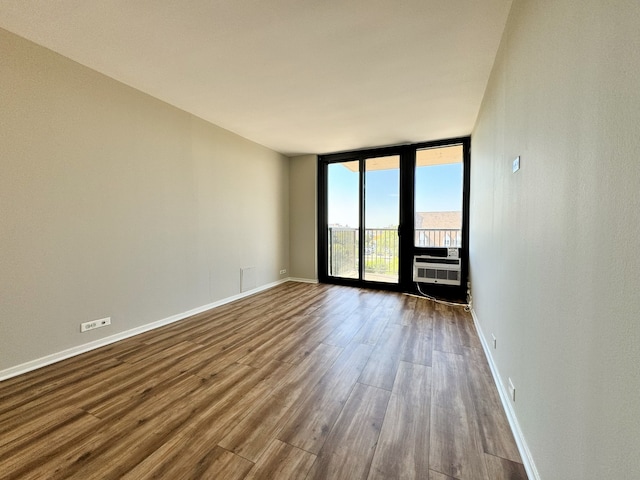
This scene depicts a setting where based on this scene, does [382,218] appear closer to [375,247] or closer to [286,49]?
[375,247]

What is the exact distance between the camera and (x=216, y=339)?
274cm

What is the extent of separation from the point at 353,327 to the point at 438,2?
297cm

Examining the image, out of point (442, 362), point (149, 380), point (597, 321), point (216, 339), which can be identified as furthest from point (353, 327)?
point (597, 321)

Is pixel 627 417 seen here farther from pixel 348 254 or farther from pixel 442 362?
pixel 348 254

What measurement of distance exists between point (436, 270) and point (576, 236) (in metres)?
3.57

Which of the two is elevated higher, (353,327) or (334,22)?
(334,22)

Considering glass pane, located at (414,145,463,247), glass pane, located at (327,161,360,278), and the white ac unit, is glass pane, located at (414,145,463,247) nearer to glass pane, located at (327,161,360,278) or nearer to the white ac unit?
the white ac unit

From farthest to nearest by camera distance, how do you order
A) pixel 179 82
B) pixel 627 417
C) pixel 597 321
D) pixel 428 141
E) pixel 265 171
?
pixel 265 171 → pixel 428 141 → pixel 179 82 → pixel 597 321 → pixel 627 417

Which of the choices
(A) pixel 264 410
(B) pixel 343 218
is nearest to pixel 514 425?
(A) pixel 264 410

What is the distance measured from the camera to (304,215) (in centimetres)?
550

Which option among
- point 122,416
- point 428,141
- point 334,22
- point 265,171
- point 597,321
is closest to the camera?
point 597,321

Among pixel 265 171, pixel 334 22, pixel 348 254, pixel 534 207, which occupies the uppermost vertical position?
pixel 334 22

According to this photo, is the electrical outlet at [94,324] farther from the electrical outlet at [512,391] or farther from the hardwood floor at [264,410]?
the electrical outlet at [512,391]

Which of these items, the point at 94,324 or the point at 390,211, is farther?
the point at 390,211
